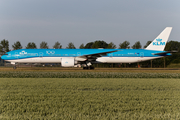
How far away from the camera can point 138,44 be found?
75.0 m

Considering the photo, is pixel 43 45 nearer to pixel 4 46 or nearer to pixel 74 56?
pixel 4 46

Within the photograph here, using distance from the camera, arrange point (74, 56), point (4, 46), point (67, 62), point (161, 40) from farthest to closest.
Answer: point (4, 46) < point (161, 40) < point (74, 56) < point (67, 62)

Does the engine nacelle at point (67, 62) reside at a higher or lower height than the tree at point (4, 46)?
lower

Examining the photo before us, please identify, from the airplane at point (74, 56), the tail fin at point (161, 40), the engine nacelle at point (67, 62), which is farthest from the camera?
the tail fin at point (161, 40)

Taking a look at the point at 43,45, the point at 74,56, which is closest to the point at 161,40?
the point at 74,56

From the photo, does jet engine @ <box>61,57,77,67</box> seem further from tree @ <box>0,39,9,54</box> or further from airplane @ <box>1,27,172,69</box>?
tree @ <box>0,39,9,54</box>

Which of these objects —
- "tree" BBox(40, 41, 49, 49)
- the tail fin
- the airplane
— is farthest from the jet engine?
"tree" BBox(40, 41, 49, 49)

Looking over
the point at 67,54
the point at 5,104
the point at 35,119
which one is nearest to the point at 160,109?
the point at 35,119

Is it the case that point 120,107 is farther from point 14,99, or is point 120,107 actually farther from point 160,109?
point 14,99

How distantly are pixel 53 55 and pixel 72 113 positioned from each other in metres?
24.8

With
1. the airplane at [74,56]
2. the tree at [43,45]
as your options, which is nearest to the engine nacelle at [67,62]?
the airplane at [74,56]

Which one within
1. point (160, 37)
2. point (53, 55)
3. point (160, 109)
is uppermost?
point (160, 37)

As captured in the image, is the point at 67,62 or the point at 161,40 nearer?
the point at 67,62

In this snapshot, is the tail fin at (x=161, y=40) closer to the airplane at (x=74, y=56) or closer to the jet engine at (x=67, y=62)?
the airplane at (x=74, y=56)
